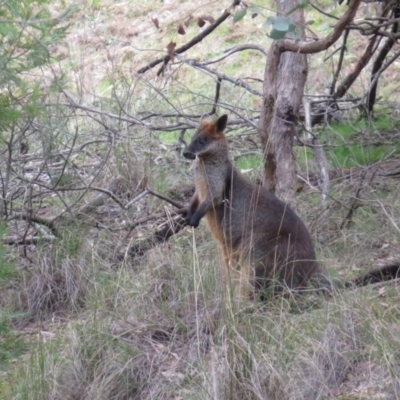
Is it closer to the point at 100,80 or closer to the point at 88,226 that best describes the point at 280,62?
the point at 88,226

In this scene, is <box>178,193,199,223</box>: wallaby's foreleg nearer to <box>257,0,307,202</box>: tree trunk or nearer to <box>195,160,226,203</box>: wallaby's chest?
<box>195,160,226,203</box>: wallaby's chest

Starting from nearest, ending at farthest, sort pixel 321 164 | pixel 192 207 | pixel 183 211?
1. pixel 192 207
2. pixel 183 211
3. pixel 321 164

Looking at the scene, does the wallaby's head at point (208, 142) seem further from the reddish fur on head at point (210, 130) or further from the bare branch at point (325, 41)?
the bare branch at point (325, 41)

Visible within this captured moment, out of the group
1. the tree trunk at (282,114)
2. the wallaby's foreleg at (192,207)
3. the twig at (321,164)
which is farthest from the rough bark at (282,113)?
the wallaby's foreleg at (192,207)

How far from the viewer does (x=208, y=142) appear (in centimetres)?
622

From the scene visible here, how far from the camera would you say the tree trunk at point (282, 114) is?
260 inches

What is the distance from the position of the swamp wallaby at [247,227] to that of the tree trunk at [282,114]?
52cm

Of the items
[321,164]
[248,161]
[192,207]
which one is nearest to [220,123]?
[192,207]

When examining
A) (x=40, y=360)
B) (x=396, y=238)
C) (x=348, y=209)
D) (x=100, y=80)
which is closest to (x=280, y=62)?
(x=348, y=209)

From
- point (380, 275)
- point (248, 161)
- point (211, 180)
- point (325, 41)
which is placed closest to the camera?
point (325, 41)

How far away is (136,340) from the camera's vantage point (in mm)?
4988

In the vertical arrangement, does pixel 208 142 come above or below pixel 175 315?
above

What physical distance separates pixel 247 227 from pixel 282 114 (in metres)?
1.18

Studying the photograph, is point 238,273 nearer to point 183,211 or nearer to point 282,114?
point 183,211
